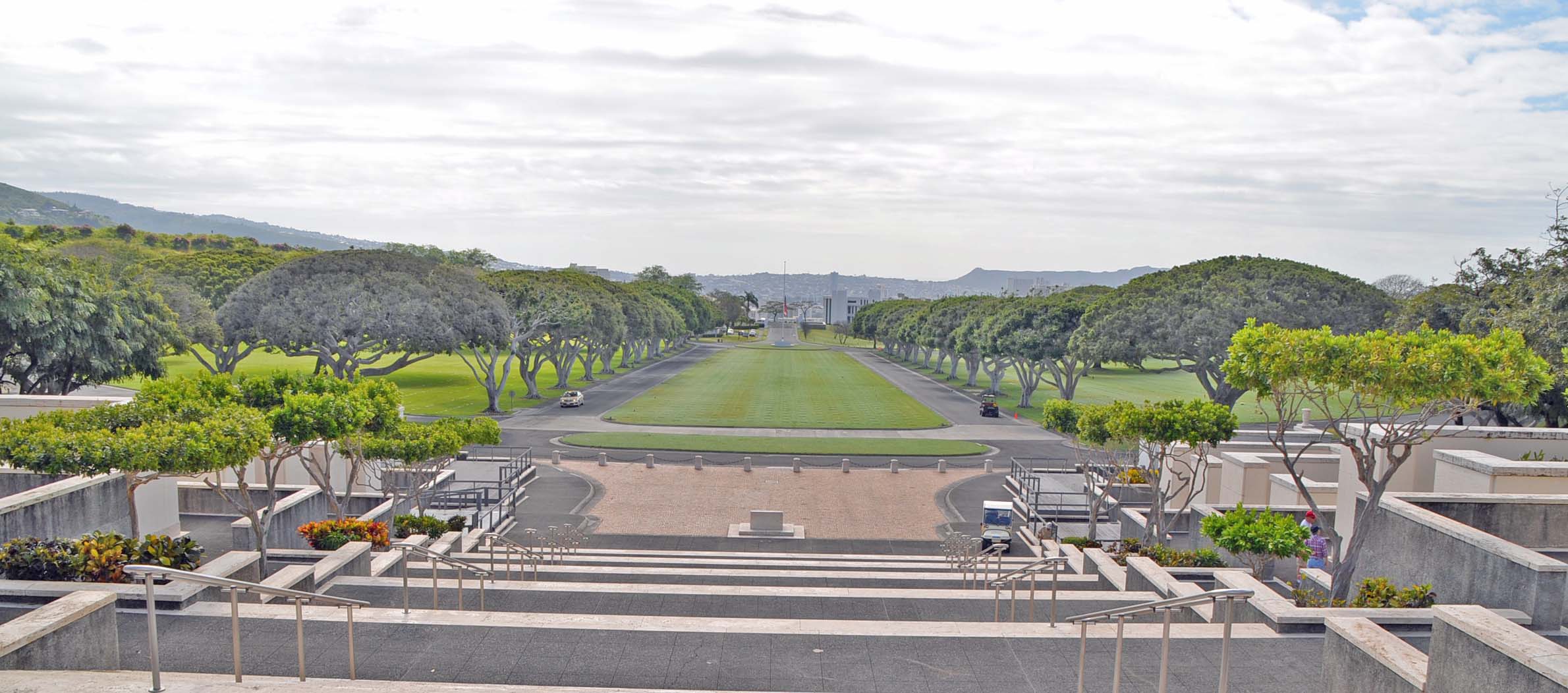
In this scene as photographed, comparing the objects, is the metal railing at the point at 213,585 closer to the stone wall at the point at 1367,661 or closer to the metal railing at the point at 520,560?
the metal railing at the point at 520,560

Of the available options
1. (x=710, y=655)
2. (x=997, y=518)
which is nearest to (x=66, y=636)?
(x=710, y=655)

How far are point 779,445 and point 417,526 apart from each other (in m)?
22.2

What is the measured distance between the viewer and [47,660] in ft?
25.9

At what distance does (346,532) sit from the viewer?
53.9 ft

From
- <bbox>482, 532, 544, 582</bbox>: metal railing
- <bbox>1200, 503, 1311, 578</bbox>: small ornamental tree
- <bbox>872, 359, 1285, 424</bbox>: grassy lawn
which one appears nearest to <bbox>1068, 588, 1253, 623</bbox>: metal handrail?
<bbox>1200, 503, 1311, 578</bbox>: small ornamental tree

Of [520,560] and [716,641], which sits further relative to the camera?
[520,560]

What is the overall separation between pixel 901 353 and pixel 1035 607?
328 ft

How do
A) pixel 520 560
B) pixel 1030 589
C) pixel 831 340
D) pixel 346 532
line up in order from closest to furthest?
1. pixel 1030 589
2. pixel 346 532
3. pixel 520 560
4. pixel 831 340

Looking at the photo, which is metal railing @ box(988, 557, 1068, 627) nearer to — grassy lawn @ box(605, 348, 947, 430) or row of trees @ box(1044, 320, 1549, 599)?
row of trees @ box(1044, 320, 1549, 599)

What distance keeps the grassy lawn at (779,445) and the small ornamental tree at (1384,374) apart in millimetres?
26357

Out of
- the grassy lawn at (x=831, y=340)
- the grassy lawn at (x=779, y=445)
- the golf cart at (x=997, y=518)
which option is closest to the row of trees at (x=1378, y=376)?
the golf cart at (x=997, y=518)

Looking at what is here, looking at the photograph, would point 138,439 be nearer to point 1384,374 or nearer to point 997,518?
point 1384,374

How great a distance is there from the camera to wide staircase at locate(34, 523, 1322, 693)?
29.8ft

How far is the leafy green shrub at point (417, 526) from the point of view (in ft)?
64.7
